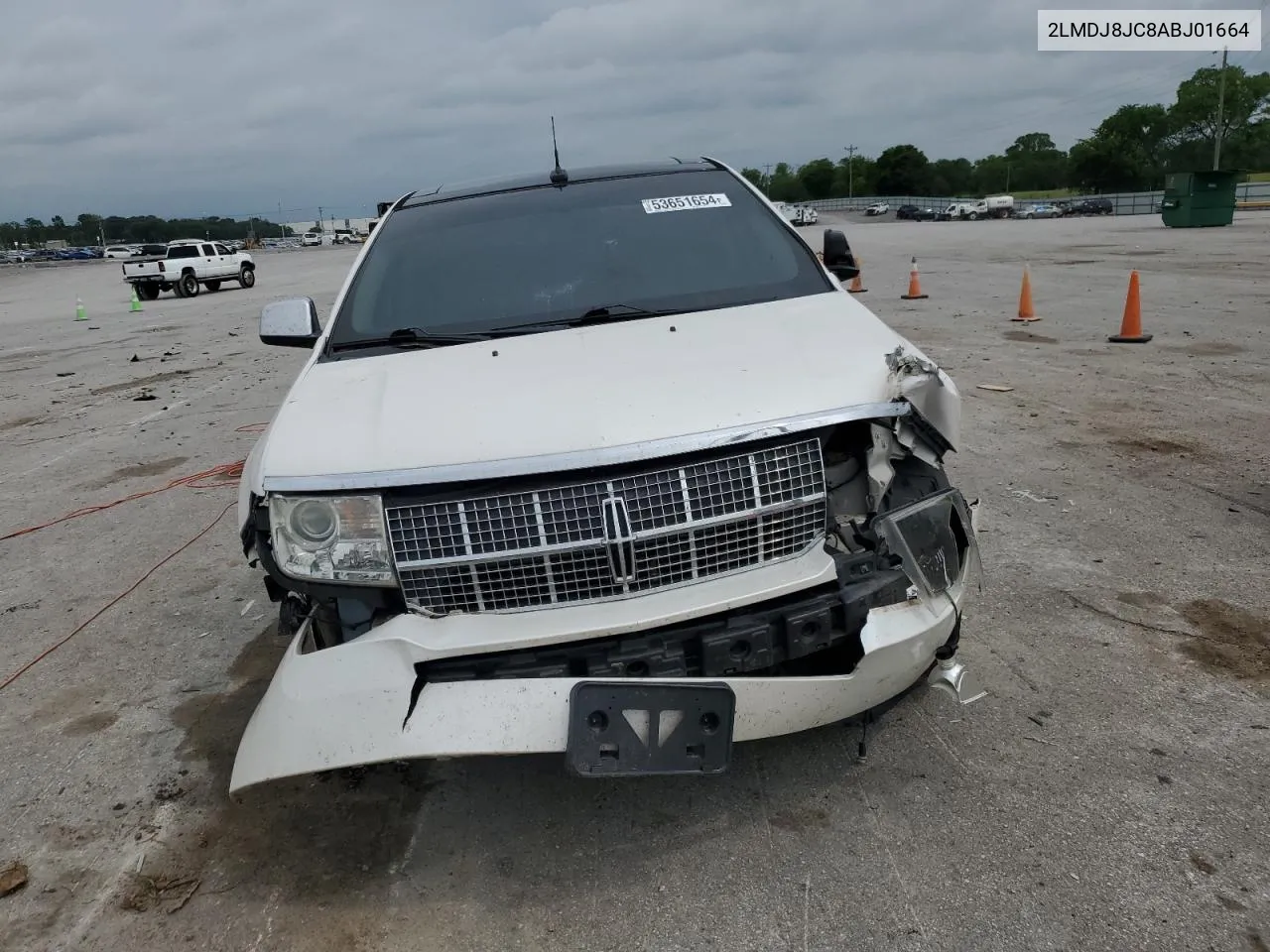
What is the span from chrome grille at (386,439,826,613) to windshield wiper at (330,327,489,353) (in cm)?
104

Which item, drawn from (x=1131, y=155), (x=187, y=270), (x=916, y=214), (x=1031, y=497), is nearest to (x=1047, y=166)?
(x=1131, y=155)

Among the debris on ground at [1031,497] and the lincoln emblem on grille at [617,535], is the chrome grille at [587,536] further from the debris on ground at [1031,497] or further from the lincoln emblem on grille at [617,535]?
the debris on ground at [1031,497]

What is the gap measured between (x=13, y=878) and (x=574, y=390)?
7.17 feet

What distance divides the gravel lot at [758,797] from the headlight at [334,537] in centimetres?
85

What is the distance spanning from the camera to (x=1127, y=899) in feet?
8.00

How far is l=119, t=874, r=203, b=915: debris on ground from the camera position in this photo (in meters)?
2.68

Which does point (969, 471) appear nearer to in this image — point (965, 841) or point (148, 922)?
point (965, 841)

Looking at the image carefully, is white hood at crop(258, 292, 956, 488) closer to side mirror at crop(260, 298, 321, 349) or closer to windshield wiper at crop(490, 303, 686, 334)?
windshield wiper at crop(490, 303, 686, 334)

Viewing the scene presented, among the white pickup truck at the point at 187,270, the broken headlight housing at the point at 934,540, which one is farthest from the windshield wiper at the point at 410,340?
the white pickup truck at the point at 187,270

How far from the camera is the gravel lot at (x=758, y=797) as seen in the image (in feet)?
8.20

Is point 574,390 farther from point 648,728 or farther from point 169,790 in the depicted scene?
point 169,790

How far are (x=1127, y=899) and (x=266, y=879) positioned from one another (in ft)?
7.59

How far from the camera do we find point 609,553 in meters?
2.60

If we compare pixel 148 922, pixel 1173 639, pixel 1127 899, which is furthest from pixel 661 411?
pixel 1173 639
